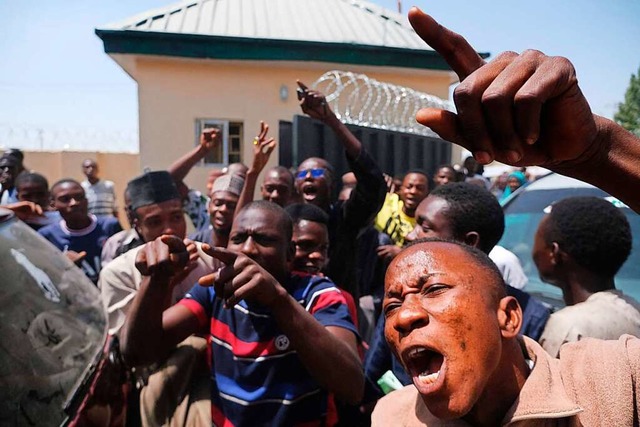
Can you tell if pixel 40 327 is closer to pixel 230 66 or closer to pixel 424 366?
pixel 424 366

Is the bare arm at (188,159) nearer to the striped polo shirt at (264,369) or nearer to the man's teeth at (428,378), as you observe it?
the striped polo shirt at (264,369)

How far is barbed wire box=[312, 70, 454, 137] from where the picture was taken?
6.63 meters

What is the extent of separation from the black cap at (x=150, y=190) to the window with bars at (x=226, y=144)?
17.5 ft

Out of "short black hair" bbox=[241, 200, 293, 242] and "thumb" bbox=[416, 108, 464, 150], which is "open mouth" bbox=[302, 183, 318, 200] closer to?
"short black hair" bbox=[241, 200, 293, 242]

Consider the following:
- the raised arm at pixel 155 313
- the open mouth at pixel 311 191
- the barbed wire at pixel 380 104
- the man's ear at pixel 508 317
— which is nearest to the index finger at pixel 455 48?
the man's ear at pixel 508 317

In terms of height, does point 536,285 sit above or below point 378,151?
below

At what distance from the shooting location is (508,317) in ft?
4.52

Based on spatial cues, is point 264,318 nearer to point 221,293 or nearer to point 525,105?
point 221,293

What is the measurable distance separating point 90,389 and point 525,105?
1484mm

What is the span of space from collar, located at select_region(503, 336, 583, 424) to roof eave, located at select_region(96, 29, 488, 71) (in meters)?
7.66

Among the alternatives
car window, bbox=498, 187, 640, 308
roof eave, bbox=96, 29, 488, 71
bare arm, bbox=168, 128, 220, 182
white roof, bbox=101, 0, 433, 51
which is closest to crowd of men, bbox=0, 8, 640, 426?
car window, bbox=498, 187, 640, 308

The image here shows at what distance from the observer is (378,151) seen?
6.66 m

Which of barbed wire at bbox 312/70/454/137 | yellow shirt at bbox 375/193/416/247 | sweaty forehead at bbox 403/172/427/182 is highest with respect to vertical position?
barbed wire at bbox 312/70/454/137

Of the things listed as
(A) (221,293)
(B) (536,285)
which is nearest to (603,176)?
(A) (221,293)
